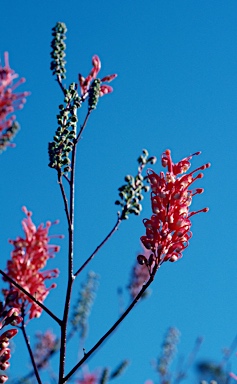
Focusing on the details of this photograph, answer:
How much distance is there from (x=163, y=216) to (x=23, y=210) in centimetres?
229

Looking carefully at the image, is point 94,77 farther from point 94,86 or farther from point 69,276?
point 69,276

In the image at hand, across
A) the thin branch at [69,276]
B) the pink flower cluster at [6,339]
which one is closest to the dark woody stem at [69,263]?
the thin branch at [69,276]

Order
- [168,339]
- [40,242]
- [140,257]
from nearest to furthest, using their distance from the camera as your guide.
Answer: [140,257]
[40,242]
[168,339]

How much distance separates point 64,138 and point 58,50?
1.01 meters

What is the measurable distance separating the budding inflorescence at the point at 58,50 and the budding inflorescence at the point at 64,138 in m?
0.43

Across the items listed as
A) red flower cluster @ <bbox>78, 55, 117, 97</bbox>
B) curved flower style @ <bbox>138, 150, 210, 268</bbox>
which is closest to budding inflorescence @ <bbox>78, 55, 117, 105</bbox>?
red flower cluster @ <bbox>78, 55, 117, 97</bbox>

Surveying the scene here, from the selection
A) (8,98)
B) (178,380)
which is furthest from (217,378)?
(8,98)

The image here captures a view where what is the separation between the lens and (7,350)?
3.74m

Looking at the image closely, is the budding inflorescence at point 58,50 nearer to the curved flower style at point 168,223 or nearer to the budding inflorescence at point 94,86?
the budding inflorescence at point 94,86

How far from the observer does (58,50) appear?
182 inches

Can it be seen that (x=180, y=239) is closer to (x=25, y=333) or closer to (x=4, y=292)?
(x=25, y=333)

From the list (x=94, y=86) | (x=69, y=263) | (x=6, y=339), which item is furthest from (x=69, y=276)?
(x=94, y=86)

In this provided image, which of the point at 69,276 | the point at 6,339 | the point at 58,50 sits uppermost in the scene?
the point at 58,50

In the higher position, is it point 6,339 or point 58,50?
point 58,50
